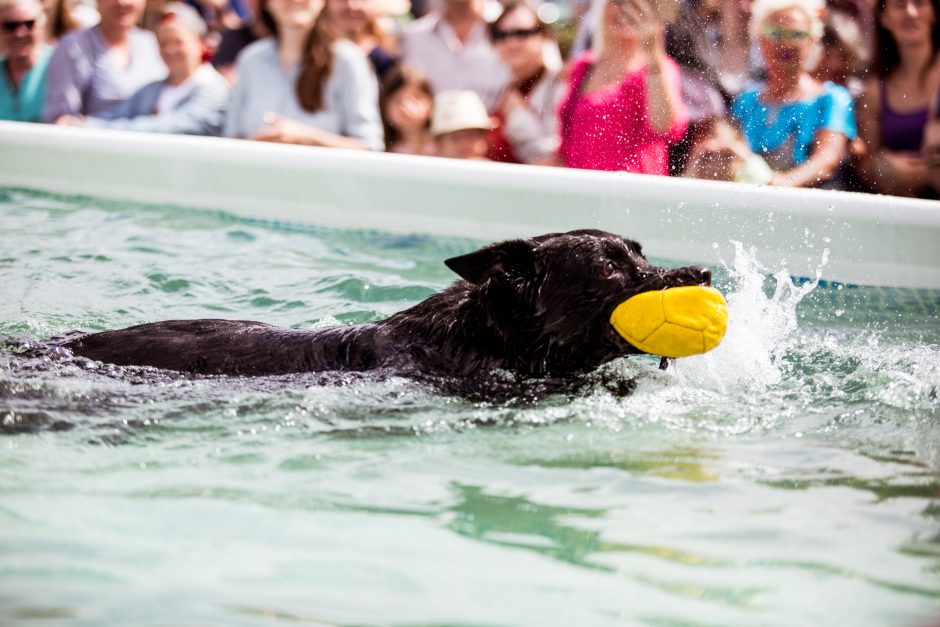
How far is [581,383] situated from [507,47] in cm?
446

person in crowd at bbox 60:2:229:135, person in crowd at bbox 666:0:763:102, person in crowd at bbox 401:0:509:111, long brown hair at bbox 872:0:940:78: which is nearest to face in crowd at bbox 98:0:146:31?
person in crowd at bbox 60:2:229:135

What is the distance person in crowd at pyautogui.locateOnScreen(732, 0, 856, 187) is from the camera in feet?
24.3

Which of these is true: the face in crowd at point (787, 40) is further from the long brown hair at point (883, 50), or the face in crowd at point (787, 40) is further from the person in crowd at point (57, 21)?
the person in crowd at point (57, 21)

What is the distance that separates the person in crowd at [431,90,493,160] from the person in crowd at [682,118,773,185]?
5.08ft

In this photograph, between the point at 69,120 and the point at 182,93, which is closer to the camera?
the point at 182,93

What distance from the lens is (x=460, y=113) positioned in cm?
838

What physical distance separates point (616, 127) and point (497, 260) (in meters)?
3.39

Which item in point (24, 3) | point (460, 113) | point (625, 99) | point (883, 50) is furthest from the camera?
point (24, 3)

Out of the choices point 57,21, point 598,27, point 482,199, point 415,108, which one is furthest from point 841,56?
point 57,21

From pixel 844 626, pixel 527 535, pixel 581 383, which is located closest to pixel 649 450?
pixel 581 383

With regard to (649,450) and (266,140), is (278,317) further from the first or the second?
(266,140)

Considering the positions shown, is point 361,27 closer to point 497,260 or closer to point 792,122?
point 792,122

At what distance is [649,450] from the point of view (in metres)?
4.14

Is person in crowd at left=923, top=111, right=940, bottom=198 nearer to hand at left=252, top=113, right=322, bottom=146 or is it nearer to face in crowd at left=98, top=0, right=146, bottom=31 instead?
hand at left=252, top=113, right=322, bottom=146
